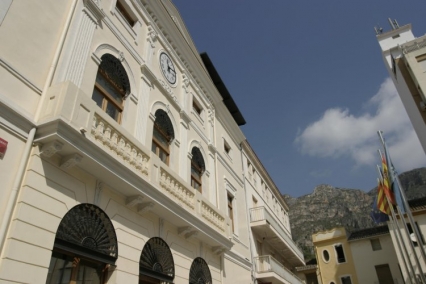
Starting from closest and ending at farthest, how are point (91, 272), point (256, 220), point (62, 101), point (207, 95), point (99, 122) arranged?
1. point (62, 101)
2. point (91, 272)
3. point (99, 122)
4. point (207, 95)
5. point (256, 220)

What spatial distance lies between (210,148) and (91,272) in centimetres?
896

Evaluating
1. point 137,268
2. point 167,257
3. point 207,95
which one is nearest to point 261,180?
point 207,95

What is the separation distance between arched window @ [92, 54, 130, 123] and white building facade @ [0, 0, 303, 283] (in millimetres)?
36

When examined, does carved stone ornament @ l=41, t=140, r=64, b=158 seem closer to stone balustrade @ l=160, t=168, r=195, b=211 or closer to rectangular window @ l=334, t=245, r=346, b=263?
stone balustrade @ l=160, t=168, r=195, b=211

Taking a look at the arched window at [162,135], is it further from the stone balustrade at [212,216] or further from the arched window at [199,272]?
the arched window at [199,272]

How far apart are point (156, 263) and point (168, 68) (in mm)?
7591

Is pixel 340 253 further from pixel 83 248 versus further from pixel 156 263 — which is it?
pixel 83 248

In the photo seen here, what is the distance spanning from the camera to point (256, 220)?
17.9m

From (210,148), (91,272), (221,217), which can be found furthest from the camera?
(210,148)

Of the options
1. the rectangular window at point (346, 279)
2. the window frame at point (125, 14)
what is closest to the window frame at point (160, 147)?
the window frame at point (125, 14)

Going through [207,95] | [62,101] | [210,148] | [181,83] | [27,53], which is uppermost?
[207,95]

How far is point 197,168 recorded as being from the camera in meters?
13.5

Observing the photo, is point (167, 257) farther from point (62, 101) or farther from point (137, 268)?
point (62, 101)

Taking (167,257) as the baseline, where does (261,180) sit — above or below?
above
